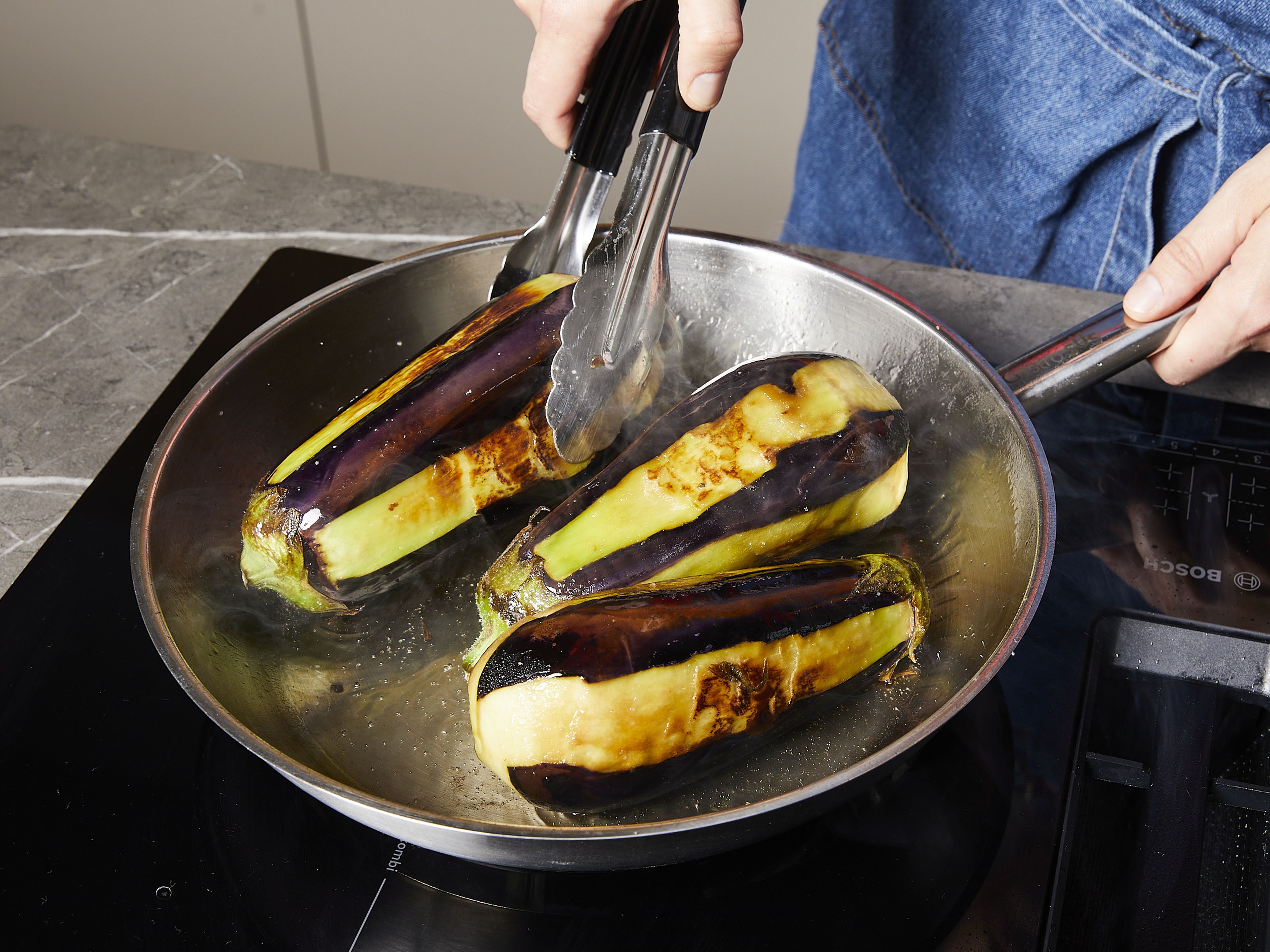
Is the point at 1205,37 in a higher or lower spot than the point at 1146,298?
higher

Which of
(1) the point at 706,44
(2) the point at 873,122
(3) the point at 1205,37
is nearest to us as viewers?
(1) the point at 706,44

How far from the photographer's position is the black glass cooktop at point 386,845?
585 millimetres

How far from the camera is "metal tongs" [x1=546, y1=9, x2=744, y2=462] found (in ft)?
2.35

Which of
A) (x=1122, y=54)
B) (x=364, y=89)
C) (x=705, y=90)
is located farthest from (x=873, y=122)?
(x=364, y=89)

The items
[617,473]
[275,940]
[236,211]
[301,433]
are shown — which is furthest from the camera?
[236,211]

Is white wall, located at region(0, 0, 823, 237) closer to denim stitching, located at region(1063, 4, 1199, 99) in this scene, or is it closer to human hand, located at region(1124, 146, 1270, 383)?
denim stitching, located at region(1063, 4, 1199, 99)

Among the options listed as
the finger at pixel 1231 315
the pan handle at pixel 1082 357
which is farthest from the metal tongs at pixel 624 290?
the finger at pixel 1231 315

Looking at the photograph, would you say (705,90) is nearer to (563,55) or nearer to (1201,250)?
(563,55)

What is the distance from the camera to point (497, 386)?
739 millimetres

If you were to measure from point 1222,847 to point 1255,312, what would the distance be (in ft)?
1.32

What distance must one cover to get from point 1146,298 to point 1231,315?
7cm

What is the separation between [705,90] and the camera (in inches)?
26.8

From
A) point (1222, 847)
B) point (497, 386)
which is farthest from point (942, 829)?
point (497, 386)

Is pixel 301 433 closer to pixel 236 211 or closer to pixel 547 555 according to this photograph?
pixel 547 555
